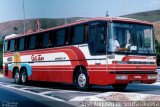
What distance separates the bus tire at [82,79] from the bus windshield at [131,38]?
6.47 feet

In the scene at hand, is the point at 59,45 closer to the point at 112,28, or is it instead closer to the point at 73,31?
the point at 73,31

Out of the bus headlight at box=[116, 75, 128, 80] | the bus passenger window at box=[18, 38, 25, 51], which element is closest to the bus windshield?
the bus headlight at box=[116, 75, 128, 80]

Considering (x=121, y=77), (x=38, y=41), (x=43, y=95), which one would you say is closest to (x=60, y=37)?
(x=38, y=41)

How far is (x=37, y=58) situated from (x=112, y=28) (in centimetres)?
673

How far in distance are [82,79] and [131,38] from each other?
2660 mm

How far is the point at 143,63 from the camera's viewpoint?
50.5 feet

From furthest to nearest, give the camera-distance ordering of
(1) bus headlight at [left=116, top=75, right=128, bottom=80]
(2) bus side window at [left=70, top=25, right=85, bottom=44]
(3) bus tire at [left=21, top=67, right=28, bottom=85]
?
(3) bus tire at [left=21, top=67, right=28, bottom=85] < (2) bus side window at [left=70, top=25, right=85, bottom=44] < (1) bus headlight at [left=116, top=75, right=128, bottom=80]

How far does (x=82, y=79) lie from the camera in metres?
16.0

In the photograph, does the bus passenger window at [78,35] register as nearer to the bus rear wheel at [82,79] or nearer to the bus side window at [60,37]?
the bus side window at [60,37]

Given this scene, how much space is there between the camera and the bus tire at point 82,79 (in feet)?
51.7

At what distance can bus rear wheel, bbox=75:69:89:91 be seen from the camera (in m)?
15.8

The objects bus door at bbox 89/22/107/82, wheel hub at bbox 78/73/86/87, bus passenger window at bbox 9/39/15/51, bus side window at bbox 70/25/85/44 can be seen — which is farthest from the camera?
bus passenger window at bbox 9/39/15/51

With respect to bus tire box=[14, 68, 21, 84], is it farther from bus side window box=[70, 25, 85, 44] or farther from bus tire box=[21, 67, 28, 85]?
bus side window box=[70, 25, 85, 44]

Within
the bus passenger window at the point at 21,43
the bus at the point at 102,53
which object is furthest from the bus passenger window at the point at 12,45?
the bus at the point at 102,53
